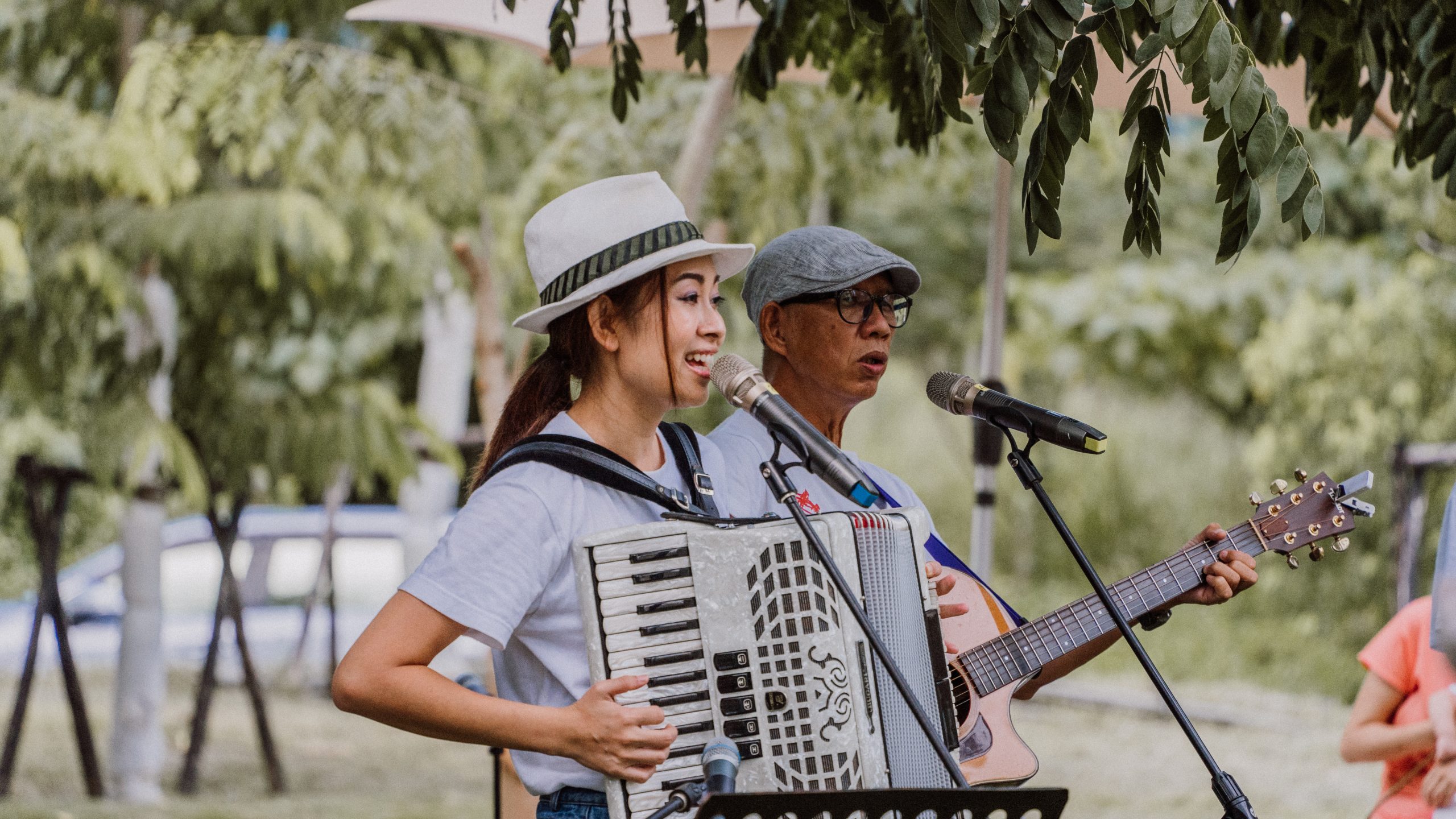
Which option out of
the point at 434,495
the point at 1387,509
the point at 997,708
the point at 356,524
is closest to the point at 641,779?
the point at 997,708

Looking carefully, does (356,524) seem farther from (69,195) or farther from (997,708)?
(997,708)

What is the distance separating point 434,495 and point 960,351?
624 centimetres

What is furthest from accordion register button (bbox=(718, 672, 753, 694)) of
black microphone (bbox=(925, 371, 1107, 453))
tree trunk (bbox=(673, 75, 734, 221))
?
tree trunk (bbox=(673, 75, 734, 221))

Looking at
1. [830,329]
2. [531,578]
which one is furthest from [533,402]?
[830,329]

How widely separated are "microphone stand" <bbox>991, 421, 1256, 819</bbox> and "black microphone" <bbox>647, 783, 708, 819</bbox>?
28.6 inches

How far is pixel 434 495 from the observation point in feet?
31.9

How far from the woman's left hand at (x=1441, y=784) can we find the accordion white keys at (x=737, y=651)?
1970 millimetres

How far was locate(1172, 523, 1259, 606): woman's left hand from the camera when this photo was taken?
298cm

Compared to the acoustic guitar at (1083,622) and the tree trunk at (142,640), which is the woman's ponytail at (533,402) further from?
the tree trunk at (142,640)

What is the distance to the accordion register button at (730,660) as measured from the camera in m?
2.15

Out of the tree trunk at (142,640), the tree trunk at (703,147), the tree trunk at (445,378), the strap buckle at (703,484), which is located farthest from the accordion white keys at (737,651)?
the tree trunk at (445,378)

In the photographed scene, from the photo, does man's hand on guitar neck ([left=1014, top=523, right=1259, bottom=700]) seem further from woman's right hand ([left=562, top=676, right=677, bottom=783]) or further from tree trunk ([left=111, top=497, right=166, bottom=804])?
tree trunk ([left=111, top=497, right=166, bottom=804])

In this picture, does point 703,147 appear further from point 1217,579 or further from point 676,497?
point 676,497

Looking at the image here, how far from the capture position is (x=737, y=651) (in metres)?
2.15
